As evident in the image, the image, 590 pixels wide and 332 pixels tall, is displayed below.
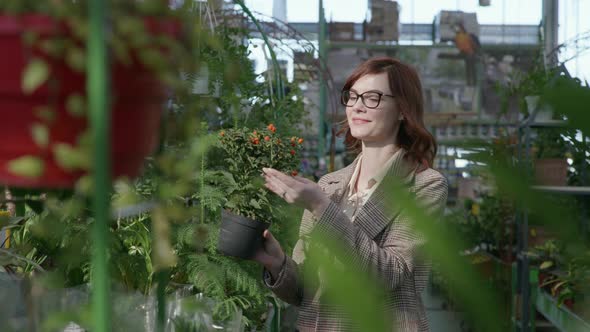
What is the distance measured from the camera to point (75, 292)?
118cm

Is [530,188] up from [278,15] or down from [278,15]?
down

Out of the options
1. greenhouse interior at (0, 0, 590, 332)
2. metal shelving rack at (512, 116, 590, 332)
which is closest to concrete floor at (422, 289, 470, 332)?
greenhouse interior at (0, 0, 590, 332)

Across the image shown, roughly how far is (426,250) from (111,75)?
9.7 inches

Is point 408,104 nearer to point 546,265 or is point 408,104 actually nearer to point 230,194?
point 230,194

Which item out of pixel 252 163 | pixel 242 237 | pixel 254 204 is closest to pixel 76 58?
pixel 242 237

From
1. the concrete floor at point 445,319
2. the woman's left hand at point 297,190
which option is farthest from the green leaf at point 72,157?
the woman's left hand at point 297,190

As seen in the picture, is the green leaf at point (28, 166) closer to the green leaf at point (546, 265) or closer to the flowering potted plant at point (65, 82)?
the flowering potted plant at point (65, 82)

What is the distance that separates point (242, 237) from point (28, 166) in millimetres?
1210

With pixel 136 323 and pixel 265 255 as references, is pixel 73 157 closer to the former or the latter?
pixel 136 323

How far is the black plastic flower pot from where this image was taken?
5.44ft

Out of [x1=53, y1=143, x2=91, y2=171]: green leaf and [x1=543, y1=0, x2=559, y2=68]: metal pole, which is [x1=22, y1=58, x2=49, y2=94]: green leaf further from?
[x1=543, y1=0, x2=559, y2=68]: metal pole

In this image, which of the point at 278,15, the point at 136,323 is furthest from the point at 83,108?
the point at 278,15

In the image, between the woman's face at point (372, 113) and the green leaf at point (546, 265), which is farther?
the green leaf at point (546, 265)

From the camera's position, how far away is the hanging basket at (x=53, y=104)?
1.51ft
